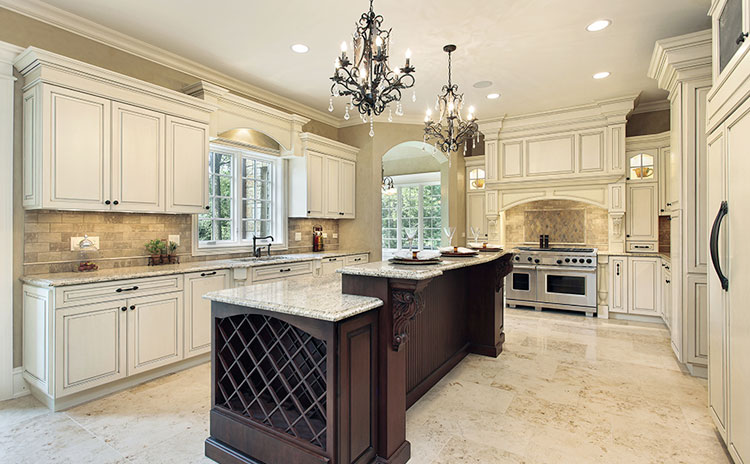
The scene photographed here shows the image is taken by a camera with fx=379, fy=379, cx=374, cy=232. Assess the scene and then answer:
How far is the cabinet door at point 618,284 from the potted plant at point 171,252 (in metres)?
5.41

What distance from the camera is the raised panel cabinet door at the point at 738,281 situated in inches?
67.4

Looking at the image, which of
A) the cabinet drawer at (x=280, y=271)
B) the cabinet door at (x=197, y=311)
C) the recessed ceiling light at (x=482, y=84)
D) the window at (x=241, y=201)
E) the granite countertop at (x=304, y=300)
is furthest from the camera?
the recessed ceiling light at (x=482, y=84)

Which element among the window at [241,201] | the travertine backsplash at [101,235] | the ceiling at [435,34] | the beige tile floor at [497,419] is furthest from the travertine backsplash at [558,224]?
the travertine backsplash at [101,235]

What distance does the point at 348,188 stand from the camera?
19.1 ft

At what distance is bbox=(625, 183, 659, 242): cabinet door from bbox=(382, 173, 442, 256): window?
3.54 meters

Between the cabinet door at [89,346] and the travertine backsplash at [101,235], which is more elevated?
the travertine backsplash at [101,235]

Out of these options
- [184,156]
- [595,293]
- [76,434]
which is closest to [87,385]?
[76,434]

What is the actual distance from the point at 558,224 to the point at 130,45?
19.7ft

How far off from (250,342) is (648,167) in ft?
18.6

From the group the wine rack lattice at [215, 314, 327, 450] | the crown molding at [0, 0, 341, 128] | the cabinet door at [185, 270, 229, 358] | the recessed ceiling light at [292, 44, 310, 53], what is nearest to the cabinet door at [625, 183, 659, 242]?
the recessed ceiling light at [292, 44, 310, 53]

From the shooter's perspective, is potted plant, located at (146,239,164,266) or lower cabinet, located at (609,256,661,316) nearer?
potted plant, located at (146,239,164,266)

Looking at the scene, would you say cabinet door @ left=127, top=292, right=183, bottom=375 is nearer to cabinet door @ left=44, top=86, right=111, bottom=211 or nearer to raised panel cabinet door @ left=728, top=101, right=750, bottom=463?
cabinet door @ left=44, top=86, right=111, bottom=211

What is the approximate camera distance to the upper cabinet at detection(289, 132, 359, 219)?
5.11 meters

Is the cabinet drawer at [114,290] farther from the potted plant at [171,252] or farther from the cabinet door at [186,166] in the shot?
the cabinet door at [186,166]
